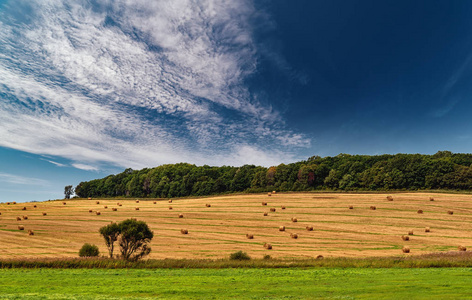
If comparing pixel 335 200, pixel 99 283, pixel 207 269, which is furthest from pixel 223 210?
pixel 99 283

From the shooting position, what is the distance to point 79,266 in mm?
20797

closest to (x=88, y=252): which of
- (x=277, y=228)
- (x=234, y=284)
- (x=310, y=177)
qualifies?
(x=234, y=284)

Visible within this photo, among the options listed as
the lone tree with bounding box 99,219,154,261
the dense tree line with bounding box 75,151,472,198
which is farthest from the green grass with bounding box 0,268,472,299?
the dense tree line with bounding box 75,151,472,198

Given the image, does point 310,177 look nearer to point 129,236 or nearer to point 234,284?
point 129,236

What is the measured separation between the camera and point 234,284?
15352 mm

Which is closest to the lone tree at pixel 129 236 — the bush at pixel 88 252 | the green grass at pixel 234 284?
the bush at pixel 88 252

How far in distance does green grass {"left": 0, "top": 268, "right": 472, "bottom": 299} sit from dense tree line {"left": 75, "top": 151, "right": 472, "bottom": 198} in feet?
208

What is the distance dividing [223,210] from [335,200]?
22771 millimetres

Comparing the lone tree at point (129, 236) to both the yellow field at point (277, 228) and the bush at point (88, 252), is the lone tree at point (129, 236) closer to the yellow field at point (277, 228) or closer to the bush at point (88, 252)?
the bush at point (88, 252)

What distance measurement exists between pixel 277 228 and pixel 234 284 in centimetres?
2749

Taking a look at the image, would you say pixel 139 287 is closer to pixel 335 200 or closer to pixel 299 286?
pixel 299 286

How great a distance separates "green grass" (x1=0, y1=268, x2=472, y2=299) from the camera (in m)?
12.7

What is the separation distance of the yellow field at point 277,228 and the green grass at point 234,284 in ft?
33.2

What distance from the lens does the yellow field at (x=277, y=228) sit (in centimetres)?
3131
